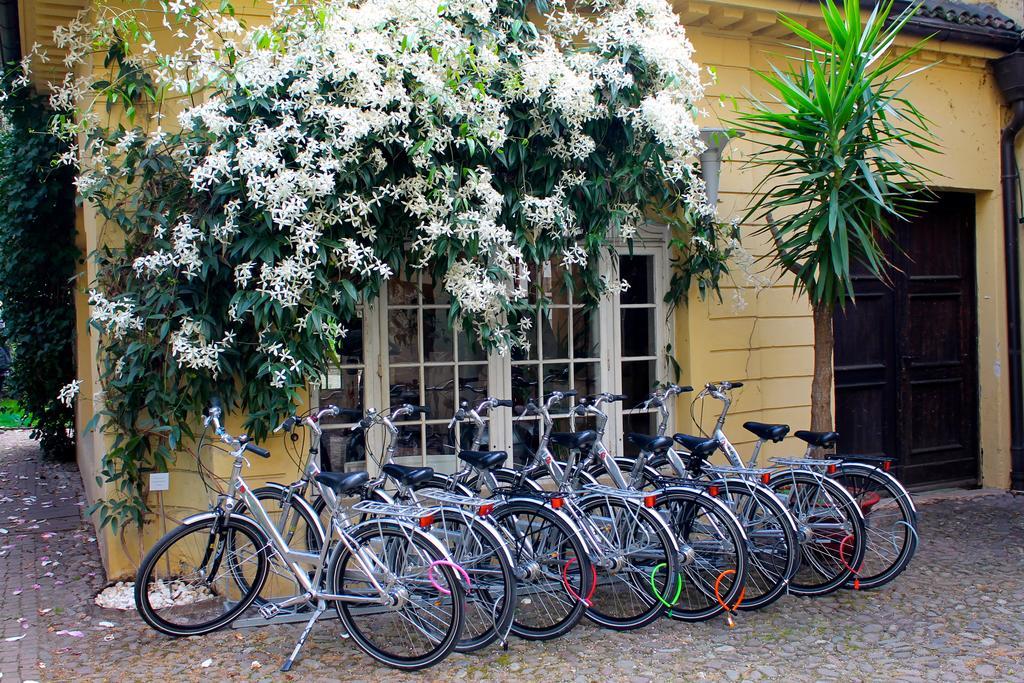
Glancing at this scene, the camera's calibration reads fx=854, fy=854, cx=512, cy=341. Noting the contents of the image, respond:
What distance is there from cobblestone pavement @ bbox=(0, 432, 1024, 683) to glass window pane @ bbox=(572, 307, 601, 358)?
227 centimetres

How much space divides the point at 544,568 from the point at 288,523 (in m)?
1.41

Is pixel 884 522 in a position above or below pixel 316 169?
below

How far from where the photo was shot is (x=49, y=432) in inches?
428

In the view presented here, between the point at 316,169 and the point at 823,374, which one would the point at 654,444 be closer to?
the point at 823,374

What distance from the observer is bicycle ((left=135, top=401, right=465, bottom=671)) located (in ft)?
13.6

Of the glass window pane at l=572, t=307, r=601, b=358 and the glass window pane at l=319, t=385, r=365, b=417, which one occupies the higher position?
the glass window pane at l=572, t=307, r=601, b=358

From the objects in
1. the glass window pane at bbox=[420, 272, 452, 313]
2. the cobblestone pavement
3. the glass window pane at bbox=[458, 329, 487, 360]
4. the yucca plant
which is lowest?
the cobblestone pavement

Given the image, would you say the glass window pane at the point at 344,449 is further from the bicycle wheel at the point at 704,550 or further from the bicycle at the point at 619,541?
the bicycle wheel at the point at 704,550

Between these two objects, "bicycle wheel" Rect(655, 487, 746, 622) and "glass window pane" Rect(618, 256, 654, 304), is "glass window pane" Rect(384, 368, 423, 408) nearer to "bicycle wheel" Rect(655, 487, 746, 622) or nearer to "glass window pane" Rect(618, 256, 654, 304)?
"glass window pane" Rect(618, 256, 654, 304)

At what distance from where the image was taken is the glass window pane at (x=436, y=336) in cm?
600

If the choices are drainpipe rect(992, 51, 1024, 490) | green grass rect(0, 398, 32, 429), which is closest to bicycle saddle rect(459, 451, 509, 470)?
drainpipe rect(992, 51, 1024, 490)

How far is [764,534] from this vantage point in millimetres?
5031

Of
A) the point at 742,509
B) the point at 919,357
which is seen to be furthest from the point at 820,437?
the point at 919,357

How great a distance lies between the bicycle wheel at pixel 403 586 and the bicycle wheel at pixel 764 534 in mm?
1708
